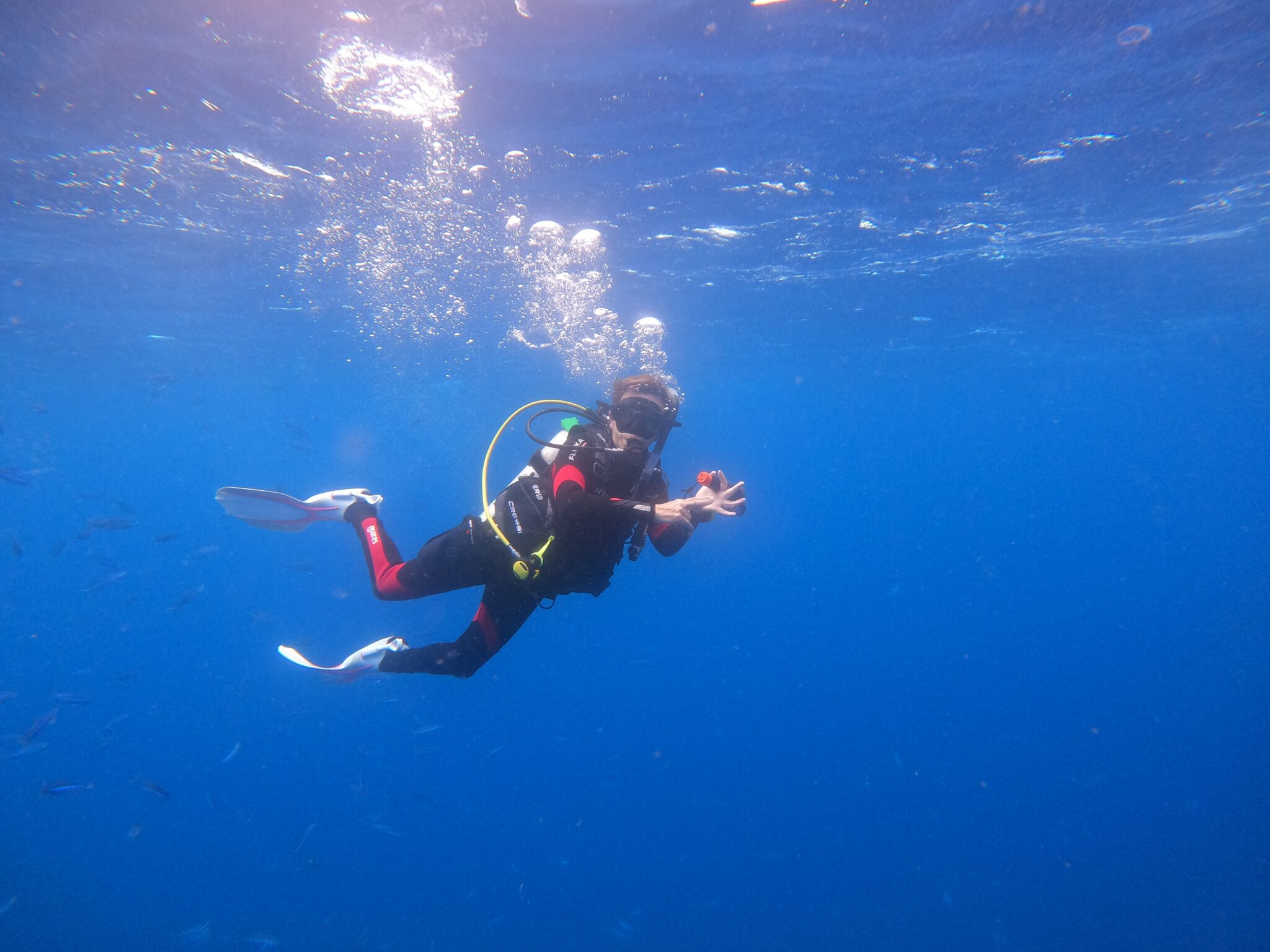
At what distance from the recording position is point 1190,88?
853cm

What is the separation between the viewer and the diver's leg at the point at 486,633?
5.54 m

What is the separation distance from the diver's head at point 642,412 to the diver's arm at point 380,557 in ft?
9.41

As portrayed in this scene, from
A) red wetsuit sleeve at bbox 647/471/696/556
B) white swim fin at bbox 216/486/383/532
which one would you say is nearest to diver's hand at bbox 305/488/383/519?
white swim fin at bbox 216/486/383/532

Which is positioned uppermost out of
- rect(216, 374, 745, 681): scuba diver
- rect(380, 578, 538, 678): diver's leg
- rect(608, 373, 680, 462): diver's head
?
rect(608, 373, 680, 462): diver's head

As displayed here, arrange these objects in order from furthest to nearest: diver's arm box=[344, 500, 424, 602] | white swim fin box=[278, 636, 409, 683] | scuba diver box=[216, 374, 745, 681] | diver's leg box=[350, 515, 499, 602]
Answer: white swim fin box=[278, 636, 409, 683] < diver's arm box=[344, 500, 424, 602] < diver's leg box=[350, 515, 499, 602] < scuba diver box=[216, 374, 745, 681]

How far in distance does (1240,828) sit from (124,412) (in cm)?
7031

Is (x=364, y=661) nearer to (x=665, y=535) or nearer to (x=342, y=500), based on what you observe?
(x=342, y=500)

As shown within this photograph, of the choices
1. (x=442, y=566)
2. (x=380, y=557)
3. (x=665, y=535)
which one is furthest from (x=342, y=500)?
(x=665, y=535)

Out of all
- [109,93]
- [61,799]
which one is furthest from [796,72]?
[61,799]

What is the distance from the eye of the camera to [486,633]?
5.68m

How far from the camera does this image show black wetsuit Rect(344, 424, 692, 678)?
443 cm

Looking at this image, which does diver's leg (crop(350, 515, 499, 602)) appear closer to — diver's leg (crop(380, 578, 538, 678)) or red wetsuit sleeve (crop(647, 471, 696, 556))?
diver's leg (crop(380, 578, 538, 678))

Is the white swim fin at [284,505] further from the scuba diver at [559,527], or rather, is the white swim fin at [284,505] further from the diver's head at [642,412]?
the diver's head at [642,412]

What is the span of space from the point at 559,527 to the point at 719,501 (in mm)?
1288
